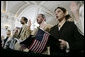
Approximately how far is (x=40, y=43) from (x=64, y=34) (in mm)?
364

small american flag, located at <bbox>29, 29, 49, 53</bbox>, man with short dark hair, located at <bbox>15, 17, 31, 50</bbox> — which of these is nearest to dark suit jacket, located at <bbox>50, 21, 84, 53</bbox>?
small american flag, located at <bbox>29, 29, 49, 53</bbox>

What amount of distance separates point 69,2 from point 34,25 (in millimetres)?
676

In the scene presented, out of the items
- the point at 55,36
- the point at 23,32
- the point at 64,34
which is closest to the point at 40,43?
the point at 55,36

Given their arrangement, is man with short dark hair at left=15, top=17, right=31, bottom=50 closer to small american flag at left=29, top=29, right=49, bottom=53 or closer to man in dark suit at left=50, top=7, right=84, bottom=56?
small american flag at left=29, top=29, right=49, bottom=53

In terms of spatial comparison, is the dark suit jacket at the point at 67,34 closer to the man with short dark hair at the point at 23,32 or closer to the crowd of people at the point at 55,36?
the crowd of people at the point at 55,36

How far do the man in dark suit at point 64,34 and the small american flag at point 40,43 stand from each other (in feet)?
0.41

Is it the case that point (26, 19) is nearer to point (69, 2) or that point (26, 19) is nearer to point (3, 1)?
point (3, 1)

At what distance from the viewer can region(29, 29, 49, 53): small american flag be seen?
222 cm

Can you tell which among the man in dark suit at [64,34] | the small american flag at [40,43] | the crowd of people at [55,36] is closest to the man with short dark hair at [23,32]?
the crowd of people at [55,36]

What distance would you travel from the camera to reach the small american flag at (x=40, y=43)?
222 centimetres

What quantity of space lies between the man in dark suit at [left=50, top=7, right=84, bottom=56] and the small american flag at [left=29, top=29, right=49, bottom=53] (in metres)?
0.13

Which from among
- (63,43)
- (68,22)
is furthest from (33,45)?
(68,22)

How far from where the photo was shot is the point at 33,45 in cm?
226

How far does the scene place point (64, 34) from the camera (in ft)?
7.22
